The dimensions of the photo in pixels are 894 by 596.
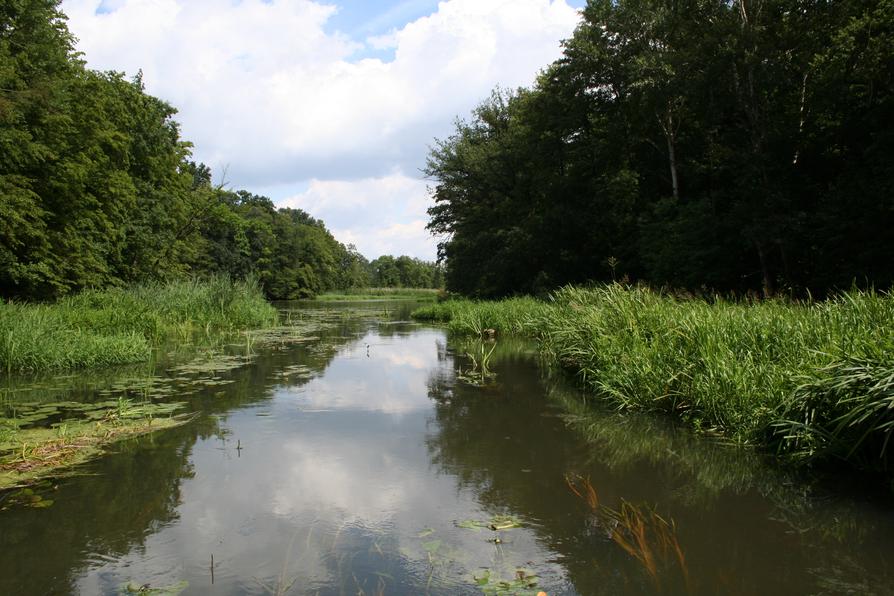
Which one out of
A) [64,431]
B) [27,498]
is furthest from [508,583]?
[64,431]

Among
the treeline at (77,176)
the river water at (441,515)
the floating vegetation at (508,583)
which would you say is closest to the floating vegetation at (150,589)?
the river water at (441,515)

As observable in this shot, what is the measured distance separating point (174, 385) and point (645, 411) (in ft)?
25.3

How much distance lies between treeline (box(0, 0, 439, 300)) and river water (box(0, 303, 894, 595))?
1287 centimetres

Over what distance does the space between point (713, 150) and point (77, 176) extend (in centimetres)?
2150

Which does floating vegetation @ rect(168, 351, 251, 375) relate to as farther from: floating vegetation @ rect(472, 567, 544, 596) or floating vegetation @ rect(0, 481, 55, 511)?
floating vegetation @ rect(472, 567, 544, 596)

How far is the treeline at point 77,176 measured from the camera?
16.0 metres

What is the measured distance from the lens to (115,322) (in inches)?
552

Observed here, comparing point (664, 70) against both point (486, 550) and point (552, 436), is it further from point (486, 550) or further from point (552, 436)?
point (486, 550)

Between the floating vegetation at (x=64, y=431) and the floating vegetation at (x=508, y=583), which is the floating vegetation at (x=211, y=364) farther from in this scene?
the floating vegetation at (x=508, y=583)

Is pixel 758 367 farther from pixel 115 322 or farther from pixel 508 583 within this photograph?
pixel 115 322

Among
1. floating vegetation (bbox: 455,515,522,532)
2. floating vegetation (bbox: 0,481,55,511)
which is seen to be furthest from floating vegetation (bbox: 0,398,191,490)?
floating vegetation (bbox: 455,515,522,532)

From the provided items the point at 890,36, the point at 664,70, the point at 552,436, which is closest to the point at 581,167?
the point at 664,70

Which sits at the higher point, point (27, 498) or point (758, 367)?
point (758, 367)

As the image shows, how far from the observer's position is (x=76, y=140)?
62.4ft
